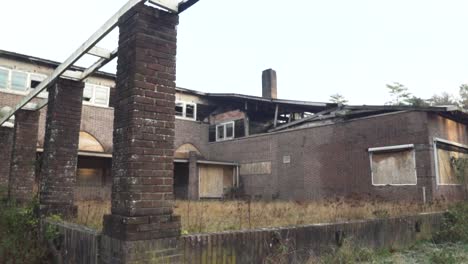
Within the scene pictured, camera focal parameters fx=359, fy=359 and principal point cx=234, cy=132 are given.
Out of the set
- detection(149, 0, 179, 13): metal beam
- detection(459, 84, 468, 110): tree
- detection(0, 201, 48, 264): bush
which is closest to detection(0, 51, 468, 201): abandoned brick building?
detection(0, 201, 48, 264): bush

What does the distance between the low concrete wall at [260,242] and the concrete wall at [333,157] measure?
7.99 m

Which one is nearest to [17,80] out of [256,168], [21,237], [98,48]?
[256,168]

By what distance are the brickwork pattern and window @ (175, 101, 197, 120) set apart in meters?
19.5

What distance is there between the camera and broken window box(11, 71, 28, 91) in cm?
1817

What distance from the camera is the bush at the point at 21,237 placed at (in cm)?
587

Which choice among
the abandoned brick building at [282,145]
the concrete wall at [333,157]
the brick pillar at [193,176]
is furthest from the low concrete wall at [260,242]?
the brick pillar at [193,176]

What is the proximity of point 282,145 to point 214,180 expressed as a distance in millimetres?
5025

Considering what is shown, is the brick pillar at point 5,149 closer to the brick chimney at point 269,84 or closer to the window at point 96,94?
the window at point 96,94

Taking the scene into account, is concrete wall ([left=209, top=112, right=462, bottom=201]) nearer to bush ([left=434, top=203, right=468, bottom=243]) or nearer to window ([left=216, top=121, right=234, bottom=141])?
window ([left=216, top=121, right=234, bottom=141])

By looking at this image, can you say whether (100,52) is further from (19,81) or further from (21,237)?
(19,81)

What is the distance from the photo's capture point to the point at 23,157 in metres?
9.75

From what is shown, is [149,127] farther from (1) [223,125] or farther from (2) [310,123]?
(1) [223,125]

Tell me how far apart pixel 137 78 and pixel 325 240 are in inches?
174

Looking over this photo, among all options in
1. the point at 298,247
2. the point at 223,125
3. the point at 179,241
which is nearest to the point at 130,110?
the point at 179,241
